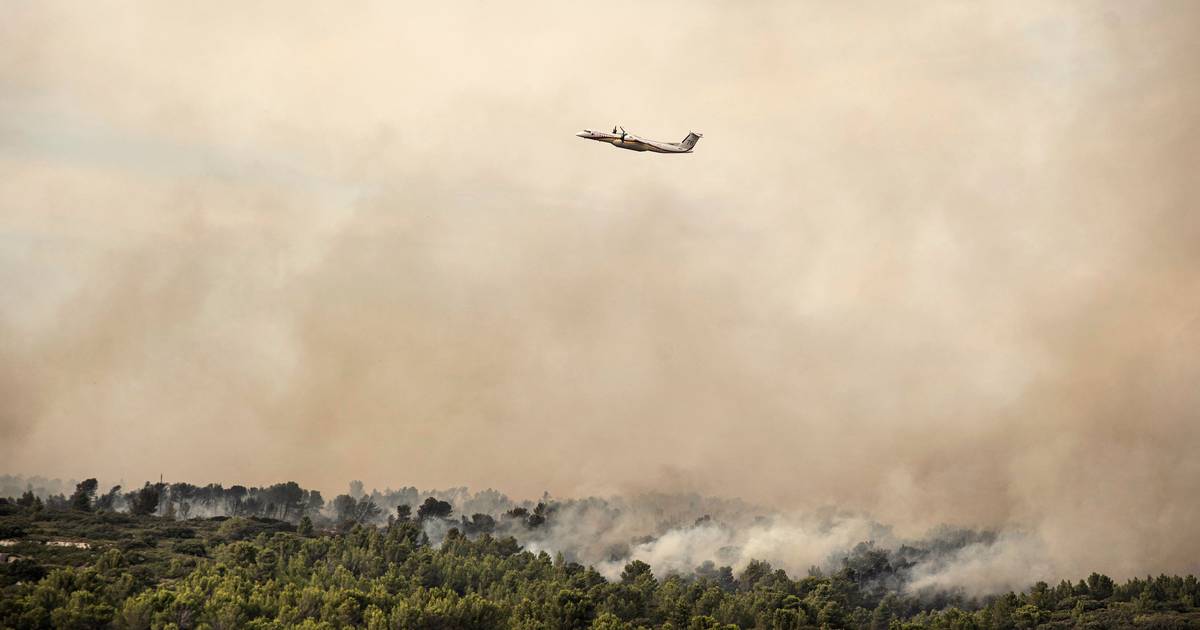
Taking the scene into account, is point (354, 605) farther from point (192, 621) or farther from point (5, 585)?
point (5, 585)

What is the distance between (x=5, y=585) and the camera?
19688 centimetres

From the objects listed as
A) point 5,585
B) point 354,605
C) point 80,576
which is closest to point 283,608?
point 354,605

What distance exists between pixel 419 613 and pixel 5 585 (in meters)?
65.8

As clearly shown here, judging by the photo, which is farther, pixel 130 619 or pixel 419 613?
pixel 419 613

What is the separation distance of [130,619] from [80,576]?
2070 cm

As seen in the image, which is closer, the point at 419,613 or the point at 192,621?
the point at 192,621

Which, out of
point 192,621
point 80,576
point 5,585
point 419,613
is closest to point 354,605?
point 419,613

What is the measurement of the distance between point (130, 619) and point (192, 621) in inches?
402

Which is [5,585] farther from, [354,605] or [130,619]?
[354,605]

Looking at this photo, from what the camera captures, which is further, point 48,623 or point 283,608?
point 283,608

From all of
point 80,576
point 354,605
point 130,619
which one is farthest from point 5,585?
point 354,605

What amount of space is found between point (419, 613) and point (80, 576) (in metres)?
52.4

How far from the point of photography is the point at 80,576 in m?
191

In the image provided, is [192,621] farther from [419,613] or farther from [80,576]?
[419,613]
